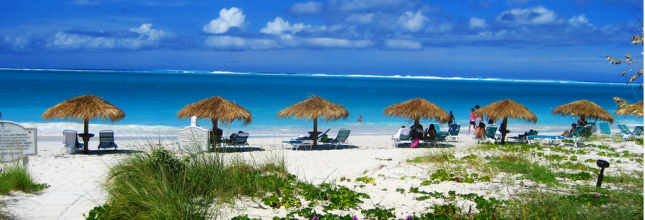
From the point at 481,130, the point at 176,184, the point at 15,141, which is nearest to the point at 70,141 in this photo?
the point at 15,141

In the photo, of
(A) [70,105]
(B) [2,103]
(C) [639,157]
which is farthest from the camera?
(B) [2,103]

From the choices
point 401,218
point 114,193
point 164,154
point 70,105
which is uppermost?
point 70,105

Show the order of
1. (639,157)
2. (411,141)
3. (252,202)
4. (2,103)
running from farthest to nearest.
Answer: (2,103) < (411,141) < (639,157) < (252,202)

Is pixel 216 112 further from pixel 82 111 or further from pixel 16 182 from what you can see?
pixel 16 182

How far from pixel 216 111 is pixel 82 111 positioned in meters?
3.00

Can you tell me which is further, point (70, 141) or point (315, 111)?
point (315, 111)

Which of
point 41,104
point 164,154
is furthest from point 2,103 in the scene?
point 164,154

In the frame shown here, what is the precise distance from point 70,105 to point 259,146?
483 centimetres

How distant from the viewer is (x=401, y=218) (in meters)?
4.03

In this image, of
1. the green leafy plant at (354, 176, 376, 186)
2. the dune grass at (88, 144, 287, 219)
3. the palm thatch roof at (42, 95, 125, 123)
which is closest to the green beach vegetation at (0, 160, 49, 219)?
the dune grass at (88, 144, 287, 219)

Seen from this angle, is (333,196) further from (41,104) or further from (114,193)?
(41,104)

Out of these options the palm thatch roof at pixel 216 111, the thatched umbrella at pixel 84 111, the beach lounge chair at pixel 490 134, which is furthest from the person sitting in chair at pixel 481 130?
the thatched umbrella at pixel 84 111

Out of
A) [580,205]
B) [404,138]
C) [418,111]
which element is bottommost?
[580,205]

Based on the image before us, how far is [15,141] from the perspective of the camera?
6.25 meters
